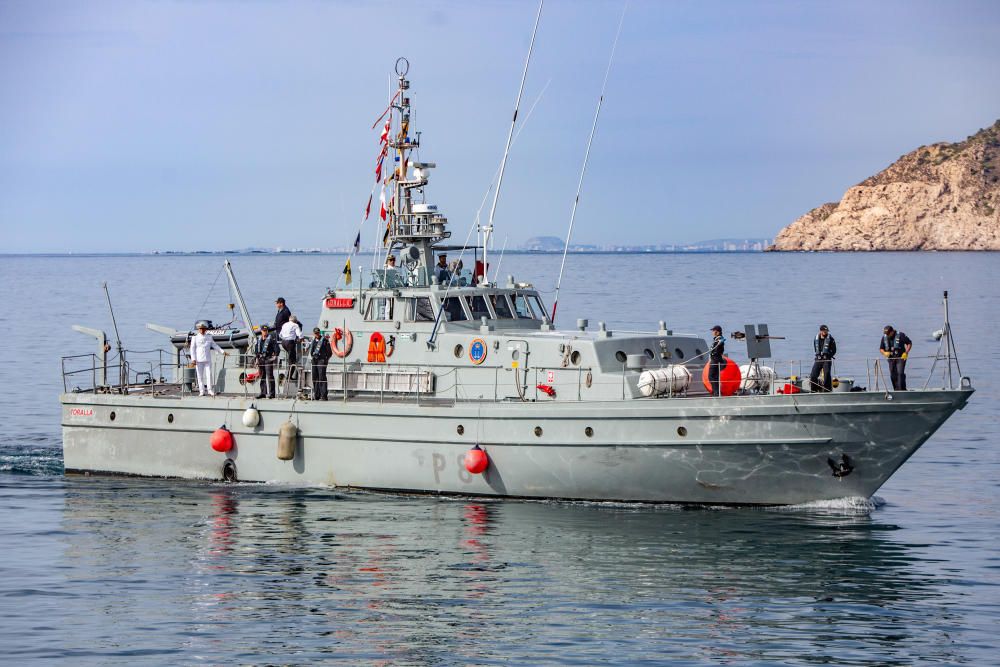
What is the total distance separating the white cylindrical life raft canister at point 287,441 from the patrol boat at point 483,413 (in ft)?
0.09

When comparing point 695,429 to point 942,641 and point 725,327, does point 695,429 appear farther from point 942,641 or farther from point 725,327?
point 725,327

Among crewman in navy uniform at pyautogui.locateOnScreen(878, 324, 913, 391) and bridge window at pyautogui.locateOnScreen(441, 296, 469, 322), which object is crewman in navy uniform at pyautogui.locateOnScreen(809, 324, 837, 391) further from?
bridge window at pyautogui.locateOnScreen(441, 296, 469, 322)

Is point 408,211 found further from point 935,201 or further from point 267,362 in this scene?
point 935,201

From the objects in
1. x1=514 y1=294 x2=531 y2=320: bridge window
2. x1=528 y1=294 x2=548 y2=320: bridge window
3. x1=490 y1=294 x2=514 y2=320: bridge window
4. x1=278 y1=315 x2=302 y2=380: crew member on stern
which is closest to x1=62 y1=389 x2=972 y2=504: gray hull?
x1=278 y1=315 x2=302 y2=380: crew member on stern

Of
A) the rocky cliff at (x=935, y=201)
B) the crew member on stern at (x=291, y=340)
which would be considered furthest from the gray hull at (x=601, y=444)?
the rocky cliff at (x=935, y=201)

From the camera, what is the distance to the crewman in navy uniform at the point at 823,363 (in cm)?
1939

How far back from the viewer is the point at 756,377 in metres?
20.3

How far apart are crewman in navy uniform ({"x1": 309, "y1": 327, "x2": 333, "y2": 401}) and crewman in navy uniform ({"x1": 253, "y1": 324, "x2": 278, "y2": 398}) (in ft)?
3.40

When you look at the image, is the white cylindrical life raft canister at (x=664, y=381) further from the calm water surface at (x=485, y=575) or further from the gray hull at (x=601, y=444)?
the calm water surface at (x=485, y=575)

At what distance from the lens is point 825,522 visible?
19.3 metres

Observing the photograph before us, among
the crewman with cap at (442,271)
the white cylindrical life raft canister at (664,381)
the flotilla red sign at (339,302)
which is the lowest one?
the white cylindrical life raft canister at (664,381)

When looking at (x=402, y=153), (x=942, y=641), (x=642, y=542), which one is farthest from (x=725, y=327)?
(x=942, y=641)

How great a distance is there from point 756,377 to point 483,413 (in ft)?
14.9

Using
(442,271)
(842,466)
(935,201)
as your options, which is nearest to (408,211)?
(442,271)
